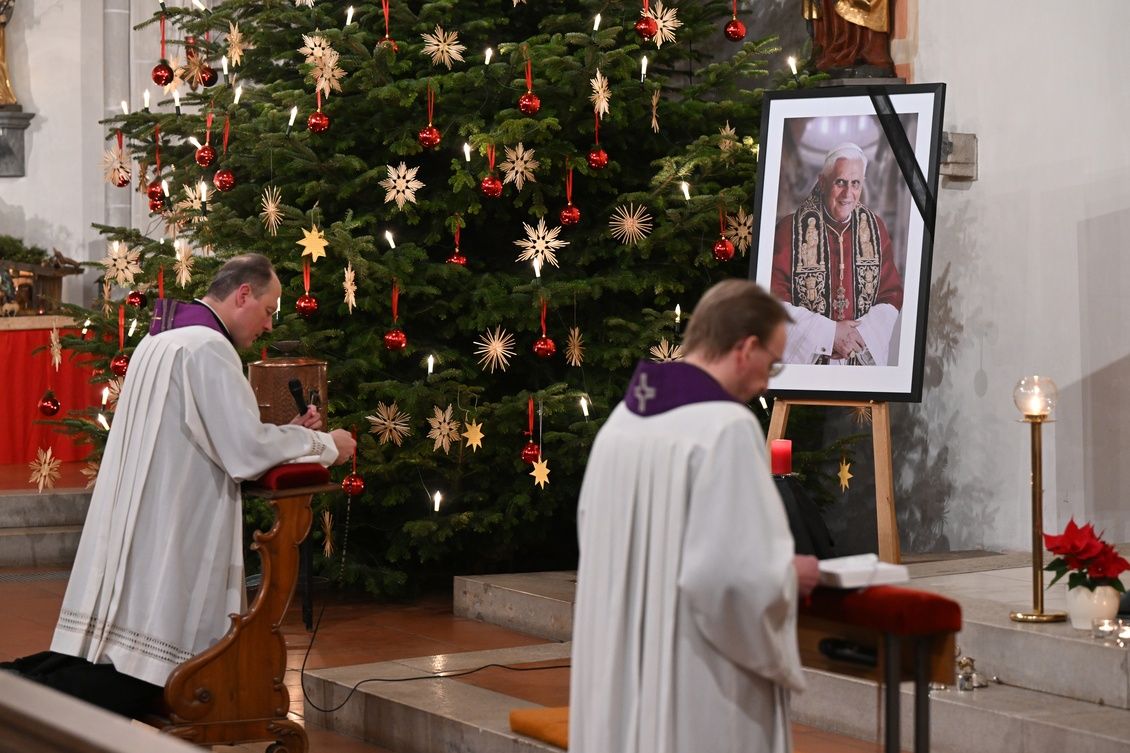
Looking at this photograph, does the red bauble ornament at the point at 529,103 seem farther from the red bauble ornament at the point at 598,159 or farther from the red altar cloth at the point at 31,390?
the red altar cloth at the point at 31,390

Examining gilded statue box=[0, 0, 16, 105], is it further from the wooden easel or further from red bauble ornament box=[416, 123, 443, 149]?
the wooden easel

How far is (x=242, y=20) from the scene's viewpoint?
8.37m

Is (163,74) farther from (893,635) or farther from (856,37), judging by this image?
(893,635)

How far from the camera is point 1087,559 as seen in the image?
17.5 feet

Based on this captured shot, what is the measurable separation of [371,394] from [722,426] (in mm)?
4833

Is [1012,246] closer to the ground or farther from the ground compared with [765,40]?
Answer: closer to the ground

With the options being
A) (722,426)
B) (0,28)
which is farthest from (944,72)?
(0,28)

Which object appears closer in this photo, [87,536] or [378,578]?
[87,536]

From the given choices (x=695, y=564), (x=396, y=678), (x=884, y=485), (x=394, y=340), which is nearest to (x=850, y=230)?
(x=884, y=485)

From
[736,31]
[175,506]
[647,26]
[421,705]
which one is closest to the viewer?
[175,506]

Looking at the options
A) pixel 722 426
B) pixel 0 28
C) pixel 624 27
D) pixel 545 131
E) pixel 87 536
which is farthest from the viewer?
pixel 0 28

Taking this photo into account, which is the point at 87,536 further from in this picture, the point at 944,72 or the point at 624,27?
the point at 944,72

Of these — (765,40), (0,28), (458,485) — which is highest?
(0,28)

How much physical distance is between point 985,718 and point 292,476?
7.62 ft
